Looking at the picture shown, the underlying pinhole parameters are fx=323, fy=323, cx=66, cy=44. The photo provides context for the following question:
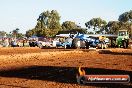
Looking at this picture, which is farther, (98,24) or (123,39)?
(98,24)

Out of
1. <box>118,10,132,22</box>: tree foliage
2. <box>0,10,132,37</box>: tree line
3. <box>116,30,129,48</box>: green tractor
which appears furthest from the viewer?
<box>118,10,132,22</box>: tree foliage

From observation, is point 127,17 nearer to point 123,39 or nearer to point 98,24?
point 98,24

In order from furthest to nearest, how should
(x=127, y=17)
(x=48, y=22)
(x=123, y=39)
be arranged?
(x=127, y=17) < (x=48, y=22) < (x=123, y=39)

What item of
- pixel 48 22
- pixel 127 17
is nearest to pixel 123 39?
pixel 48 22

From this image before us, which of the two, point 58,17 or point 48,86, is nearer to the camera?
point 48,86

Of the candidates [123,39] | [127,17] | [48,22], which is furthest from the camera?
[127,17]

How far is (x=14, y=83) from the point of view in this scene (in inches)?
527

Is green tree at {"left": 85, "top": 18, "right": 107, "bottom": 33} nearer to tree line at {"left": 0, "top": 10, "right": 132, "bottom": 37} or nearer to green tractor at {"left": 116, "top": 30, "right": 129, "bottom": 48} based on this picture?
tree line at {"left": 0, "top": 10, "right": 132, "bottom": 37}

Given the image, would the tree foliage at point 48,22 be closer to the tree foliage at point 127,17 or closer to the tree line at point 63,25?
the tree line at point 63,25

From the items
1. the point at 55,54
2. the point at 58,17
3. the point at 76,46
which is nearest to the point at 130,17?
the point at 58,17

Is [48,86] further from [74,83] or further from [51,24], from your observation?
[51,24]

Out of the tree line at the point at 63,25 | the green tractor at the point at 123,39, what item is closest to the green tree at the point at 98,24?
the tree line at the point at 63,25

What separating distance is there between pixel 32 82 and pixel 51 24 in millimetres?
125083

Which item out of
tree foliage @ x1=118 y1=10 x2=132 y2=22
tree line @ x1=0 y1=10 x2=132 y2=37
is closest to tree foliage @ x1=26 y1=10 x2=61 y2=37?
tree line @ x1=0 y1=10 x2=132 y2=37
